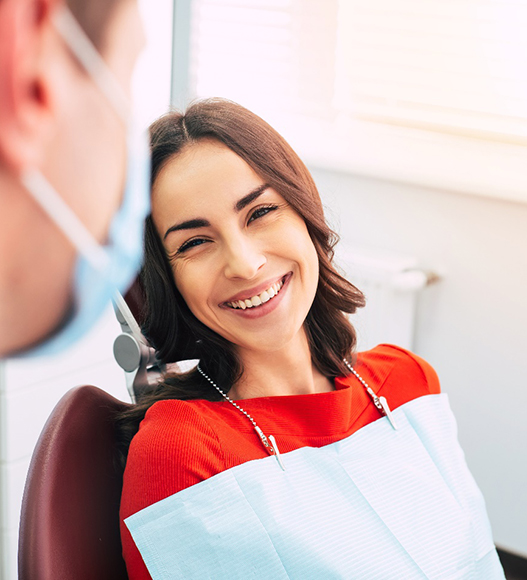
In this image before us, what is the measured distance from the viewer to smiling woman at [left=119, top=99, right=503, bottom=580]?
861 millimetres

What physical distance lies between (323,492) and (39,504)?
1.10 feet

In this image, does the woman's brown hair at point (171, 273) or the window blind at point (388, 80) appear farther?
the window blind at point (388, 80)

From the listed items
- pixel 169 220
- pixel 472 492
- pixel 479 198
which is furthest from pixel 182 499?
pixel 479 198

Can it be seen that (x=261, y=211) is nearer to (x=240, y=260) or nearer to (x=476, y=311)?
(x=240, y=260)

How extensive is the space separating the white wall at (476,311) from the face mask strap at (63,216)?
1.65 meters

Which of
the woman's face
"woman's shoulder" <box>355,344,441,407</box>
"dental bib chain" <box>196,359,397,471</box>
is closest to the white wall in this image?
"woman's shoulder" <box>355,344,441,407</box>

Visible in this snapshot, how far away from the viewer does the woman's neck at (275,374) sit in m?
1.04

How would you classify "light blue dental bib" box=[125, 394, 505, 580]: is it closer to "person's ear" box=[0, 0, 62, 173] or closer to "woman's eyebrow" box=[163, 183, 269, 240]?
"woman's eyebrow" box=[163, 183, 269, 240]

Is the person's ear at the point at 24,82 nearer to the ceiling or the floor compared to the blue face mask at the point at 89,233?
nearer to the ceiling

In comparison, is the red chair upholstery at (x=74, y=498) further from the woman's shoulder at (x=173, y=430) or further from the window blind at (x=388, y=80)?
the window blind at (x=388, y=80)

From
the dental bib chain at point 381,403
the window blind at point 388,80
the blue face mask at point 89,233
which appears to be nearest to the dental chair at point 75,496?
the dental bib chain at point 381,403

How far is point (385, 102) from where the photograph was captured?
1.84 meters

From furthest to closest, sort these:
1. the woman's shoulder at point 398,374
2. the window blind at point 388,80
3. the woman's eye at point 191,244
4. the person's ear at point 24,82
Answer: the window blind at point 388,80
the woman's shoulder at point 398,374
the woman's eye at point 191,244
the person's ear at point 24,82

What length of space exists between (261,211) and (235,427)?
26 cm
